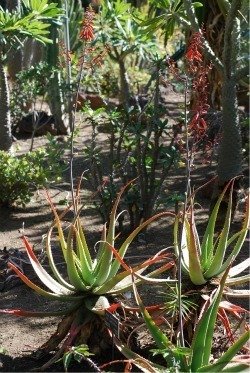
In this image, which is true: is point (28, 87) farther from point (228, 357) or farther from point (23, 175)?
point (228, 357)

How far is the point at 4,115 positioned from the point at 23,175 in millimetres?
1651

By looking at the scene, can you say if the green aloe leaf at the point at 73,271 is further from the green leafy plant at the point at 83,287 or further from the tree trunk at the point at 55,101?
the tree trunk at the point at 55,101

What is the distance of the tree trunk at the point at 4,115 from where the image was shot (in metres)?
9.35

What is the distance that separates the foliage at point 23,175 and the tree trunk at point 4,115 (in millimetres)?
1181

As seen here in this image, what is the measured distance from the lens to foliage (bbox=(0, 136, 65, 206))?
26.3 ft

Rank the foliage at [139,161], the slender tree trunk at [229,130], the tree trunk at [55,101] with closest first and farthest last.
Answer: the foliage at [139,161]
the slender tree trunk at [229,130]
the tree trunk at [55,101]

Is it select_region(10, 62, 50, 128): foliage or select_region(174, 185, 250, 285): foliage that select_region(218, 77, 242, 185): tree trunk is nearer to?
select_region(174, 185, 250, 285): foliage

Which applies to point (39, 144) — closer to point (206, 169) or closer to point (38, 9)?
point (206, 169)

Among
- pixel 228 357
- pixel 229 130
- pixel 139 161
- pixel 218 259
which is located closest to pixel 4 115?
pixel 139 161

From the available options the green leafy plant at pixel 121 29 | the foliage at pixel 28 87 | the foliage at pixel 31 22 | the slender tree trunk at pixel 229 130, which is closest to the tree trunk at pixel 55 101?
the foliage at pixel 28 87

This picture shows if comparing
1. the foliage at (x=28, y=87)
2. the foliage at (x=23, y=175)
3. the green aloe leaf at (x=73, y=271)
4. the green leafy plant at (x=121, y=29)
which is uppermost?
the green leafy plant at (x=121, y=29)

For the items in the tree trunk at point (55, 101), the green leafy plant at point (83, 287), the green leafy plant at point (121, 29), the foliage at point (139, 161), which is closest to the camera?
the green leafy plant at point (83, 287)


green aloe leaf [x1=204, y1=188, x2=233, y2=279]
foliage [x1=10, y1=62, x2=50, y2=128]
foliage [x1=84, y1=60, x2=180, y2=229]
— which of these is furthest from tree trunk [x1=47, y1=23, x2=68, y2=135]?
green aloe leaf [x1=204, y1=188, x2=233, y2=279]

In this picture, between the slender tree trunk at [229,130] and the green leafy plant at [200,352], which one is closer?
the green leafy plant at [200,352]
